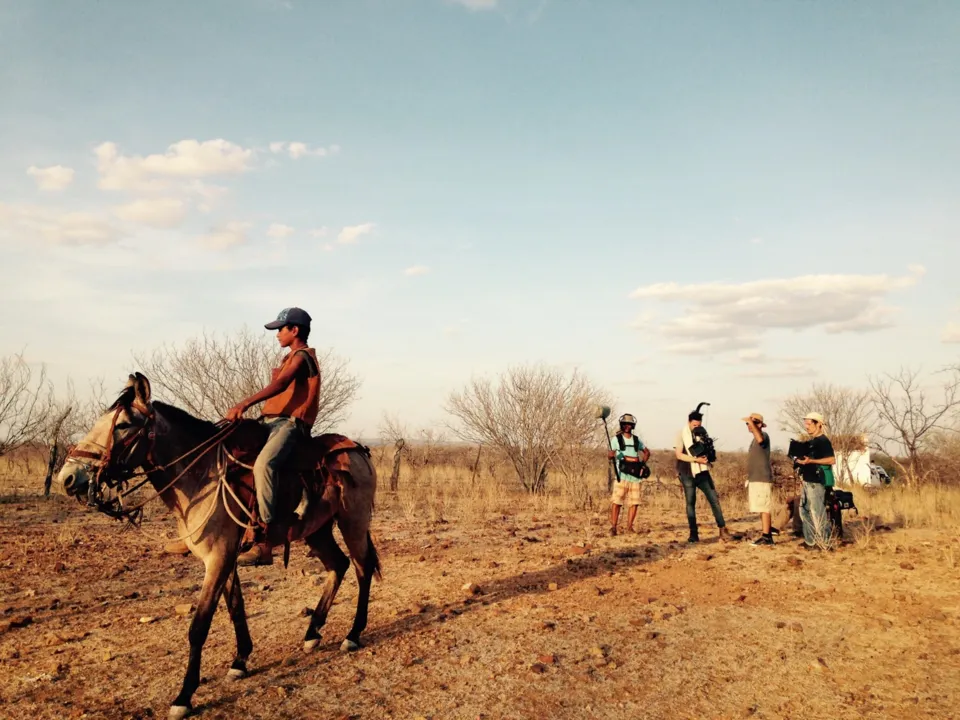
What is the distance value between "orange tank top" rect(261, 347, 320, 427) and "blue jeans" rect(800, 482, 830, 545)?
8504 millimetres

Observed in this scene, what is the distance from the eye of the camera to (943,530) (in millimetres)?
11984

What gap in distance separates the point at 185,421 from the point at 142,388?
501 millimetres

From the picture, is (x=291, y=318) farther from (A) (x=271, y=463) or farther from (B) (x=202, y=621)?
(B) (x=202, y=621)

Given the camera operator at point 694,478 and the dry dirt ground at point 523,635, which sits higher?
the camera operator at point 694,478

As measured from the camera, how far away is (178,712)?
448 cm

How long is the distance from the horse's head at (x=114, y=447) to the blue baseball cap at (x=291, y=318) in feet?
4.08

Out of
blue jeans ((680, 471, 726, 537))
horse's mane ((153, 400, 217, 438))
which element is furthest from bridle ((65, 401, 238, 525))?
blue jeans ((680, 471, 726, 537))

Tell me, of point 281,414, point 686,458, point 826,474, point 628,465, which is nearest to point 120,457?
point 281,414

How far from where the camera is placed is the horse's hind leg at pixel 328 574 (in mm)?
5973

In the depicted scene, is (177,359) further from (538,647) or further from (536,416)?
(538,647)

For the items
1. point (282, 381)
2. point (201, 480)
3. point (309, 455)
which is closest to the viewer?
point (201, 480)

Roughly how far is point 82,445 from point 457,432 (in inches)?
757

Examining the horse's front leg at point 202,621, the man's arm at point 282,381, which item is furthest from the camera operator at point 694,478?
the horse's front leg at point 202,621

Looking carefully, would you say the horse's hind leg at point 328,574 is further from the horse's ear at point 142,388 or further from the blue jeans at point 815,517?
the blue jeans at point 815,517
